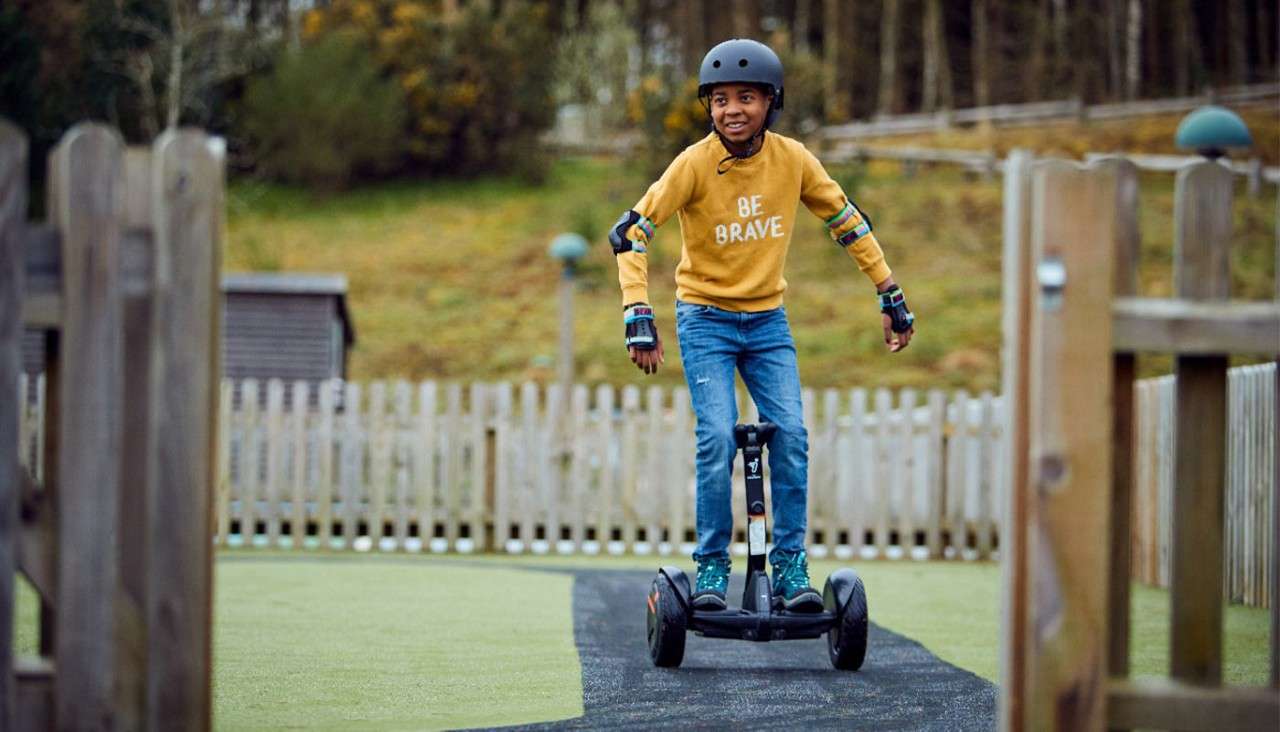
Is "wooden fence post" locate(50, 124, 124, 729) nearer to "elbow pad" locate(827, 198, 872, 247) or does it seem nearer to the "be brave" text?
the "be brave" text

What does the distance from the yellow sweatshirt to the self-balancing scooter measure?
47 cm

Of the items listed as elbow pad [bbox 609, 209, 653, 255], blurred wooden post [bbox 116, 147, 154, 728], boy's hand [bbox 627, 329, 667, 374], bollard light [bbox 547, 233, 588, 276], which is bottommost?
blurred wooden post [bbox 116, 147, 154, 728]

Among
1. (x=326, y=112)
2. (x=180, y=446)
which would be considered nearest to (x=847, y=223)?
(x=180, y=446)

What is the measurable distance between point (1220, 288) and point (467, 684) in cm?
263

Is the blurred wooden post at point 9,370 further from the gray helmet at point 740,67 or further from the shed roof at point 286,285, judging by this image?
the shed roof at point 286,285

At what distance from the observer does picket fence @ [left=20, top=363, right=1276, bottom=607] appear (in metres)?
12.6

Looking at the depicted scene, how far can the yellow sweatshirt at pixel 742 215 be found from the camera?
4.99 m

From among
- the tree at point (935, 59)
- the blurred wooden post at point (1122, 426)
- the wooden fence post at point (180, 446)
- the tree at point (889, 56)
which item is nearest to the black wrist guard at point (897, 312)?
the blurred wooden post at point (1122, 426)

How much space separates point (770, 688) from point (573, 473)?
8.36 meters

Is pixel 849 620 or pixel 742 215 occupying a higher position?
pixel 742 215

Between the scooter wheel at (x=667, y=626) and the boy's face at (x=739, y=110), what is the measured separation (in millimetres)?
1455

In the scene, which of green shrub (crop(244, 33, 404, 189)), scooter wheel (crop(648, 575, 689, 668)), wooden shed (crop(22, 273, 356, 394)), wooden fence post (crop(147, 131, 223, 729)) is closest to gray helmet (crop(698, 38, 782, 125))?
scooter wheel (crop(648, 575, 689, 668))

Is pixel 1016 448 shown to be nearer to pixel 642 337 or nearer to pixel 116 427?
pixel 116 427

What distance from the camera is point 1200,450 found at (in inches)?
109
